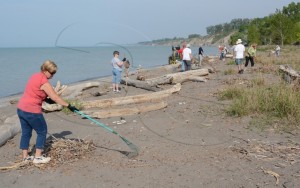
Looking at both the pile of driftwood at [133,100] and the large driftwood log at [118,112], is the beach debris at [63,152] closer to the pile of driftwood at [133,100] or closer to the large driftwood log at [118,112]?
the large driftwood log at [118,112]

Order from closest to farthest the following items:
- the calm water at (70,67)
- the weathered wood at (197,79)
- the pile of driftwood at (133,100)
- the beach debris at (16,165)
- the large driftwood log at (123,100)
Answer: the beach debris at (16,165) → the pile of driftwood at (133,100) → the large driftwood log at (123,100) → the weathered wood at (197,79) → the calm water at (70,67)

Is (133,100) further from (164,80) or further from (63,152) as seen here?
(63,152)

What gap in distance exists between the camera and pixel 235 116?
28.9 ft

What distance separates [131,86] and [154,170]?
1066cm

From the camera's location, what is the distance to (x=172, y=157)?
630 cm

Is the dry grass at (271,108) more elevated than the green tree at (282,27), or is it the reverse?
the green tree at (282,27)

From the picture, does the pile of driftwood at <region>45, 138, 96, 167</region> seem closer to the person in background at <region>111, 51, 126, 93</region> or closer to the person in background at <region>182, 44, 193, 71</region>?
the person in background at <region>111, 51, 126, 93</region>

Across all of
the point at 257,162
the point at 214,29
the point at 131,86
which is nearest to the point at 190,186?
the point at 257,162

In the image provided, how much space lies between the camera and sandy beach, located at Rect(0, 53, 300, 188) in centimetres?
535

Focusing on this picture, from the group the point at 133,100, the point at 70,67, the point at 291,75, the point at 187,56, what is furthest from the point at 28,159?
the point at 70,67

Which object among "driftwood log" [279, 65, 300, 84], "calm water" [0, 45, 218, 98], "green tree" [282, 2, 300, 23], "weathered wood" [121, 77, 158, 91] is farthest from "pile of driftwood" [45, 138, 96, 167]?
"green tree" [282, 2, 300, 23]

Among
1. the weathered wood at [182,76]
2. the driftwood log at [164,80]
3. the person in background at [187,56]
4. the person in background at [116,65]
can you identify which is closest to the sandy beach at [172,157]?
the person in background at [116,65]

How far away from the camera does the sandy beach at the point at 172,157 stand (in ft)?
17.6

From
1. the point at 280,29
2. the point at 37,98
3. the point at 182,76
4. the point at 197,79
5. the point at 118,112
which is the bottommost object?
the point at 118,112
